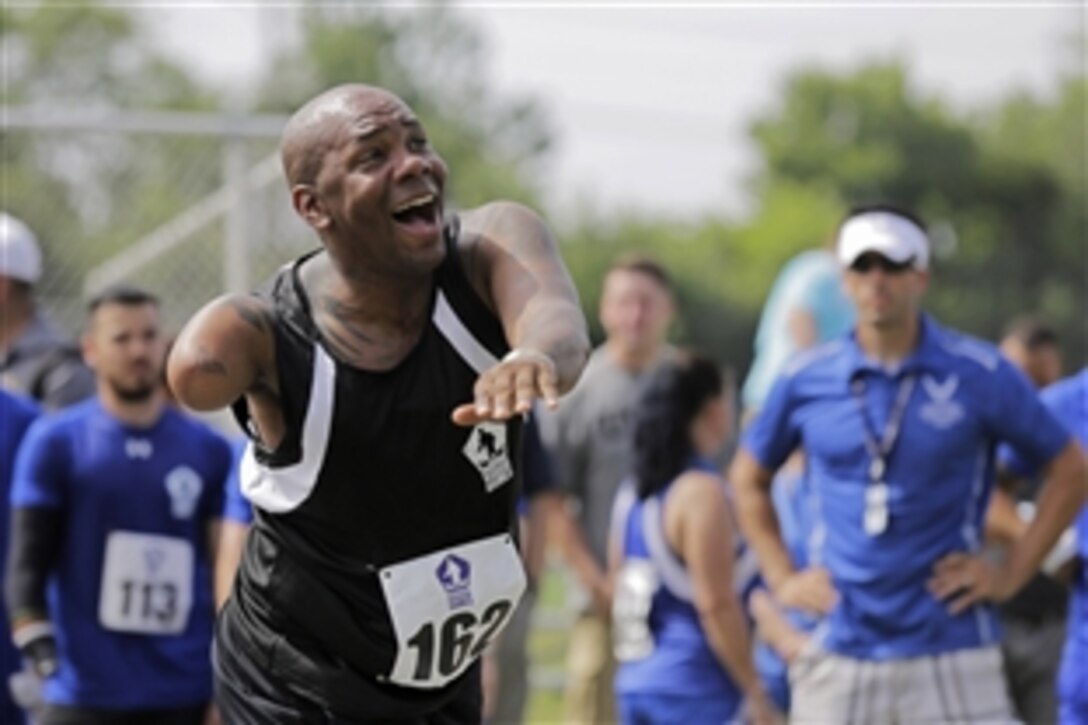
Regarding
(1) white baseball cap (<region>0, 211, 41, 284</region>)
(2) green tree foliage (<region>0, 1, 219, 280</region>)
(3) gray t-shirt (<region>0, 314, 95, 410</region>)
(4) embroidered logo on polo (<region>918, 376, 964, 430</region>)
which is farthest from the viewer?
(2) green tree foliage (<region>0, 1, 219, 280</region>)

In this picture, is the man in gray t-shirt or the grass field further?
the grass field

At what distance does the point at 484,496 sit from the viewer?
17.7ft

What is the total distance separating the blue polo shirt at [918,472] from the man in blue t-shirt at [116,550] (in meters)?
2.44

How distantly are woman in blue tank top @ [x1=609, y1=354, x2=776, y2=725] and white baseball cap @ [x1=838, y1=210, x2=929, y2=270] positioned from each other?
1.24 metres

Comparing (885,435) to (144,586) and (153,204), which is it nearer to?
(144,586)

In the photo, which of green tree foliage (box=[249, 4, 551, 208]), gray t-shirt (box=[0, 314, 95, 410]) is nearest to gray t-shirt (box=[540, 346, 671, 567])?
gray t-shirt (box=[0, 314, 95, 410])

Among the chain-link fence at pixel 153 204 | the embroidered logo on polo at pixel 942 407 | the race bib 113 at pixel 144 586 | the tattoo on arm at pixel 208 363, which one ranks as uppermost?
the chain-link fence at pixel 153 204

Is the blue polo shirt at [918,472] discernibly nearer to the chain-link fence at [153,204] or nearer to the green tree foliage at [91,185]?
the chain-link fence at [153,204]

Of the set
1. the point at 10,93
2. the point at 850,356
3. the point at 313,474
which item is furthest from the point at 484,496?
the point at 10,93

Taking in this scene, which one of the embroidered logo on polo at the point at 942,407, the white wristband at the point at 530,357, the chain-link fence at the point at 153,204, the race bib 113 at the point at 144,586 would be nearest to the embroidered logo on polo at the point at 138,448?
the race bib 113 at the point at 144,586

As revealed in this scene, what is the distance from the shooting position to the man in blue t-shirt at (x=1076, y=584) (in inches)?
336

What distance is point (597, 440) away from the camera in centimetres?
1108

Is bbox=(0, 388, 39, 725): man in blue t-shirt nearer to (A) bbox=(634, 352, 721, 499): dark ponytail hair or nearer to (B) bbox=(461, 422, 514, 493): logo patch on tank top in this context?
(A) bbox=(634, 352, 721, 499): dark ponytail hair

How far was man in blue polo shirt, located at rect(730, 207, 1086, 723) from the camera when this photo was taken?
7793 mm
